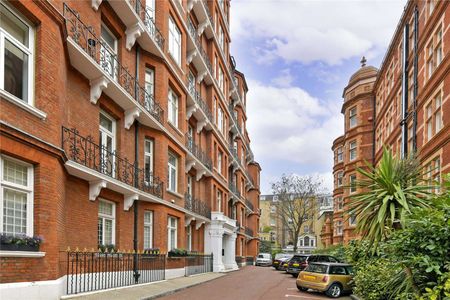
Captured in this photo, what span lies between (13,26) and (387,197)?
10.6 metres

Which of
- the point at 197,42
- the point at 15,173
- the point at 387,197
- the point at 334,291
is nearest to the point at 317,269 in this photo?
the point at 334,291

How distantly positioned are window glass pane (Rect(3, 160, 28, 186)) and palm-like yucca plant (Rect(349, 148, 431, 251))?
9206mm

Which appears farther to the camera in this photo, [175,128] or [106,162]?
[175,128]

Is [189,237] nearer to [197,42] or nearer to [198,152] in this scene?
[198,152]

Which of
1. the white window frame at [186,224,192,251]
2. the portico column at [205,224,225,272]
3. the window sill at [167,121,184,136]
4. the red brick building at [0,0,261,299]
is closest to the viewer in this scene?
the red brick building at [0,0,261,299]

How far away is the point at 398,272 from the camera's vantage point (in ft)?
29.0

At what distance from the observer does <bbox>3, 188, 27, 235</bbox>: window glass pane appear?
332 inches

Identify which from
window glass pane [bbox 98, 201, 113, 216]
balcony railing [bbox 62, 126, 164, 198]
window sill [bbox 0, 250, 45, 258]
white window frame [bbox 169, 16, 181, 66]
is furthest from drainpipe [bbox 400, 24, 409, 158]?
window sill [bbox 0, 250, 45, 258]

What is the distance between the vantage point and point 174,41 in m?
21.3

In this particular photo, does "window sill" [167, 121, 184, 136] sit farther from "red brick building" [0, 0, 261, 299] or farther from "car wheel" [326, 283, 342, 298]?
"car wheel" [326, 283, 342, 298]

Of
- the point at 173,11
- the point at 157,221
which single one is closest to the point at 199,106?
the point at 173,11

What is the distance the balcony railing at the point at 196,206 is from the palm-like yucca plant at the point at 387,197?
1206cm

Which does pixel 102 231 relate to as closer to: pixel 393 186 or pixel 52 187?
pixel 52 187

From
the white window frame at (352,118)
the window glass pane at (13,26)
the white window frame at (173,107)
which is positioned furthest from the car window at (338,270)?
the white window frame at (352,118)
